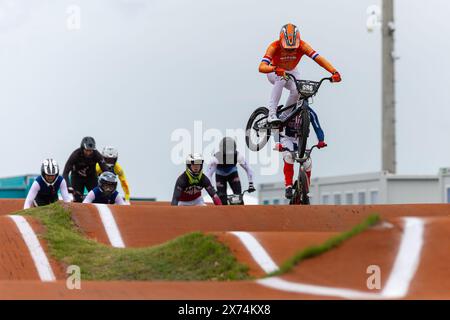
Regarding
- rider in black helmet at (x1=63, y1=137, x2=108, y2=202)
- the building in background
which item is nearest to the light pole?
the building in background

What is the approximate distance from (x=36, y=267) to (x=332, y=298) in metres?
5.92

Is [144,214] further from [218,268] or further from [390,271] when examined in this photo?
Result: [390,271]

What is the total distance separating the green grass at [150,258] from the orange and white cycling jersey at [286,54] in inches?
185

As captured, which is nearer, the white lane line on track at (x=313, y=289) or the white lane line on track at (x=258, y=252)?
the white lane line on track at (x=313, y=289)

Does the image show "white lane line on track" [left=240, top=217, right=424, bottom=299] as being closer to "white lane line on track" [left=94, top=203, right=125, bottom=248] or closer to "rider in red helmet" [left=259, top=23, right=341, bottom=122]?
"white lane line on track" [left=94, top=203, right=125, bottom=248]

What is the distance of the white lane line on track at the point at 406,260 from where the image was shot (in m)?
12.5

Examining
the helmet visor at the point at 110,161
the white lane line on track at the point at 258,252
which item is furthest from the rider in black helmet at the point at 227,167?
the white lane line on track at the point at 258,252

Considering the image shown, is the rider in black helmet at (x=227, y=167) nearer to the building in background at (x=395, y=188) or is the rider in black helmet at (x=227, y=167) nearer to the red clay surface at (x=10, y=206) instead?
the red clay surface at (x=10, y=206)

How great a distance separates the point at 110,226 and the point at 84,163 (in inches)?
186

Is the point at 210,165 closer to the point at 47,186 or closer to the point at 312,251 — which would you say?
the point at 47,186

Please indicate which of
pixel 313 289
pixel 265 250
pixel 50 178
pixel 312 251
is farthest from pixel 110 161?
pixel 313 289

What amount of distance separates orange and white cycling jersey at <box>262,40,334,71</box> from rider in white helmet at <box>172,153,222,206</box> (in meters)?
2.36

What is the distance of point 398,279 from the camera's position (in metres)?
12.8
